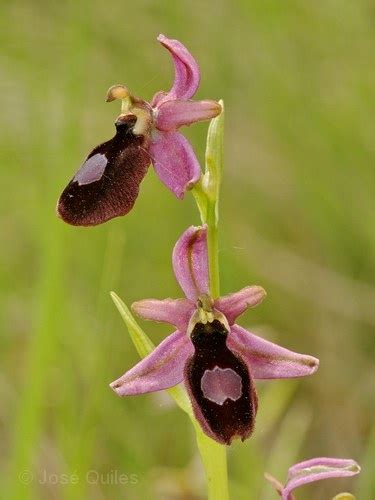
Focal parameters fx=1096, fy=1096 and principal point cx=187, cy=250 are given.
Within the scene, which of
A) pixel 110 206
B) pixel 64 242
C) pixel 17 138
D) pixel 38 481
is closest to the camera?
pixel 110 206

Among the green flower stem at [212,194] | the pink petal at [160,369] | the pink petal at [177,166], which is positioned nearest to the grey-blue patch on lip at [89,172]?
the pink petal at [177,166]

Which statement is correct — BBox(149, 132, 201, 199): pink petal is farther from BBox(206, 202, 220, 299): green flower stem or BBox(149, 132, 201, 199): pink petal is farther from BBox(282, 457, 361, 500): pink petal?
BBox(282, 457, 361, 500): pink petal

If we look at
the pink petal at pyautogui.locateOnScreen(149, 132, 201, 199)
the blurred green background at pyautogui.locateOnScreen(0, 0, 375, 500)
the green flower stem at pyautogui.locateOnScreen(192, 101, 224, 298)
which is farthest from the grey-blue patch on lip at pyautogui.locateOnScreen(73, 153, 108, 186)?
the blurred green background at pyautogui.locateOnScreen(0, 0, 375, 500)

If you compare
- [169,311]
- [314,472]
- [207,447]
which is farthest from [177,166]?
[314,472]

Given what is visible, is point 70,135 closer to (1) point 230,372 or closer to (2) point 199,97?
(1) point 230,372

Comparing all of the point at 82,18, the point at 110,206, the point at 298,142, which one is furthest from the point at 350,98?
the point at 110,206

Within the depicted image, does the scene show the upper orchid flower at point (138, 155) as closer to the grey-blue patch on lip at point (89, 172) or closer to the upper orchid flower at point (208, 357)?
the grey-blue patch on lip at point (89, 172)
